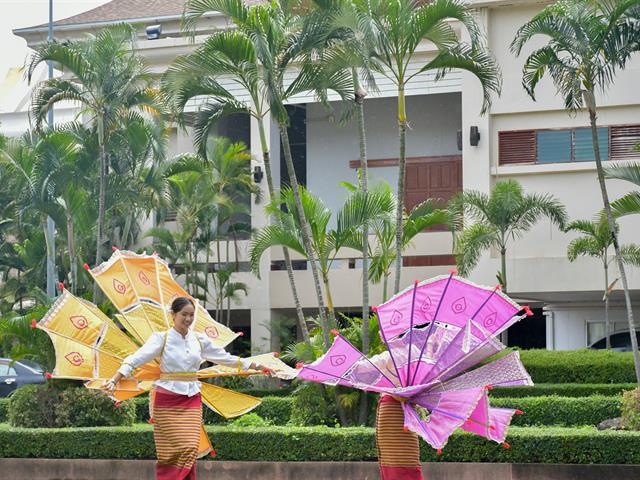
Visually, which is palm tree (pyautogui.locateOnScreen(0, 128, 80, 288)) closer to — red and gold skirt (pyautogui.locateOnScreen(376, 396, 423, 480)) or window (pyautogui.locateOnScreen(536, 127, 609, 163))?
window (pyautogui.locateOnScreen(536, 127, 609, 163))

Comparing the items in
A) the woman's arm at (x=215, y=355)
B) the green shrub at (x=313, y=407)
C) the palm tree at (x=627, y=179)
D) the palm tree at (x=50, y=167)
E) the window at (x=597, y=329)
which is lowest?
the green shrub at (x=313, y=407)

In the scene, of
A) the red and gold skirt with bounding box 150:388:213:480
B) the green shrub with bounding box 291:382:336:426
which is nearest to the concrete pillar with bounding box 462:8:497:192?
the green shrub with bounding box 291:382:336:426

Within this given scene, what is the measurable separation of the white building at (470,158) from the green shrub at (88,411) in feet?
47.5

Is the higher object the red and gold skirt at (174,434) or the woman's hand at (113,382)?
the woman's hand at (113,382)

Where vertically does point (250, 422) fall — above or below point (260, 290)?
below

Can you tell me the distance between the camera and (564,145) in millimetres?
30469

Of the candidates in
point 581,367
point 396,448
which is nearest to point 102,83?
point 581,367

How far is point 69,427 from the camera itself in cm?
1717

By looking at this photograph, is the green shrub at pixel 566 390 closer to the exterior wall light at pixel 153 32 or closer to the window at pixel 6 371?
the window at pixel 6 371

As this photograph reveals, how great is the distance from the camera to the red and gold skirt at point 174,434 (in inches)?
401

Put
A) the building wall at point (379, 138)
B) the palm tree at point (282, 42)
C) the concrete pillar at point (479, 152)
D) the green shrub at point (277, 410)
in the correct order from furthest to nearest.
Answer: the building wall at point (379, 138), the concrete pillar at point (479, 152), the green shrub at point (277, 410), the palm tree at point (282, 42)

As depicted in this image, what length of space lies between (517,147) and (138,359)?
22042 mm

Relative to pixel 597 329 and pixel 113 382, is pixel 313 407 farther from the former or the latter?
pixel 597 329

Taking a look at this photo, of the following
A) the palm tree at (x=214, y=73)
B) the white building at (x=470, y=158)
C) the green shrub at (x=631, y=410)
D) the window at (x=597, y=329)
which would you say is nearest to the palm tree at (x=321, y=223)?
the palm tree at (x=214, y=73)
